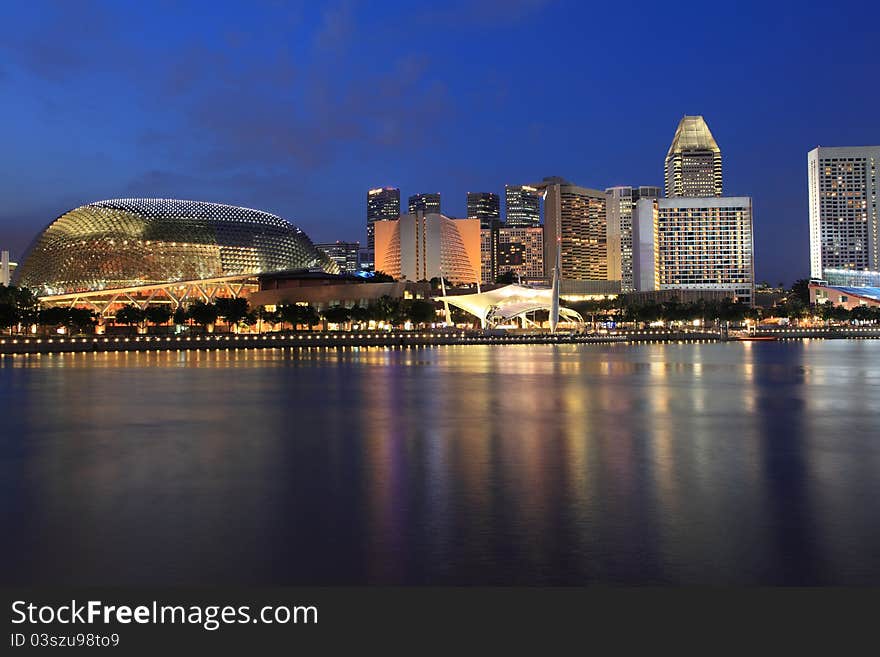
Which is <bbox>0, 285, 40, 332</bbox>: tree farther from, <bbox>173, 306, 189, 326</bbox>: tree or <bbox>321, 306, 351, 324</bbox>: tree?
<bbox>321, 306, 351, 324</bbox>: tree

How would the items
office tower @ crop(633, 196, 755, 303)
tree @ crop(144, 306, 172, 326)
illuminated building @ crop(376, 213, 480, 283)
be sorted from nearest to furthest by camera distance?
tree @ crop(144, 306, 172, 326) → illuminated building @ crop(376, 213, 480, 283) → office tower @ crop(633, 196, 755, 303)

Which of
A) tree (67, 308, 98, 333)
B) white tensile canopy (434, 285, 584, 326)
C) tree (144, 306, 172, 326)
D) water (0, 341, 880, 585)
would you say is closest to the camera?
water (0, 341, 880, 585)

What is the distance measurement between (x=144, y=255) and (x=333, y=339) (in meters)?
41.8

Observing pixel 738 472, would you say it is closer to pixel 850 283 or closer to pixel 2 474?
pixel 2 474

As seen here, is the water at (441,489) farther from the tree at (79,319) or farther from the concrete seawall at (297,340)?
the tree at (79,319)

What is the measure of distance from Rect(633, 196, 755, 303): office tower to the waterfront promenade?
73.4 metres

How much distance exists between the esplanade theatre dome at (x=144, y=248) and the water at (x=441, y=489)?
85306 mm

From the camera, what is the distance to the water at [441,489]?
7.93 meters

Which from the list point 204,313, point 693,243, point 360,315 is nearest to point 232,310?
point 204,313

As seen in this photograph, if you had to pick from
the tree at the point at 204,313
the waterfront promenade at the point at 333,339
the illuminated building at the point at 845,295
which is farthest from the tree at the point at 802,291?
the tree at the point at 204,313

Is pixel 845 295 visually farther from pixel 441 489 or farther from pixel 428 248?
pixel 441 489

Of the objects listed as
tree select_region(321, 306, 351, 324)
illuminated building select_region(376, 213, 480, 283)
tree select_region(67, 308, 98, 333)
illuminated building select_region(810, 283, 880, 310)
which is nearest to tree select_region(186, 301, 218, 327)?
tree select_region(67, 308, 98, 333)

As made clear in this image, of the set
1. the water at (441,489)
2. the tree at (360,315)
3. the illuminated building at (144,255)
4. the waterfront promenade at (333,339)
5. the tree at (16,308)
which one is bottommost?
the water at (441,489)

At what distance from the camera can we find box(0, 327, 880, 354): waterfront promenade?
6588cm
